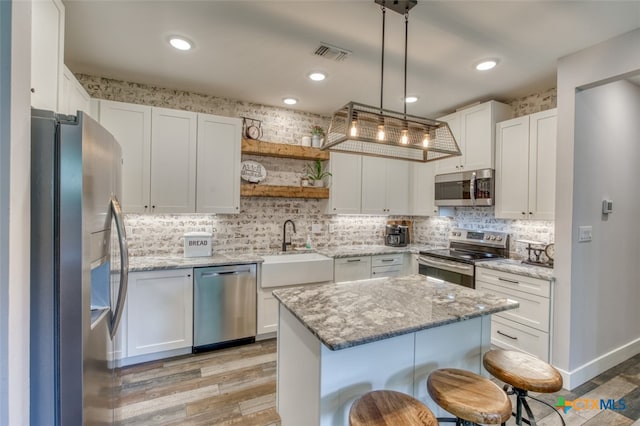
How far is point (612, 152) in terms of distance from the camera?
2.71m

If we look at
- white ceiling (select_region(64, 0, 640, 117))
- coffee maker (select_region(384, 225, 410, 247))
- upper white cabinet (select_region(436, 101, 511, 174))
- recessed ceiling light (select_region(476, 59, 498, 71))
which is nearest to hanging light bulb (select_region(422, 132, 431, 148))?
white ceiling (select_region(64, 0, 640, 117))

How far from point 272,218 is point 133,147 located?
5.65 ft

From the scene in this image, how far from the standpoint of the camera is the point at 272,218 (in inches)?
153

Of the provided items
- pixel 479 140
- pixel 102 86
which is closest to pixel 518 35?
pixel 479 140

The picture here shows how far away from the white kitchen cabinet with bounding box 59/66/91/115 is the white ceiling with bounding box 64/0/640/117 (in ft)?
1.11

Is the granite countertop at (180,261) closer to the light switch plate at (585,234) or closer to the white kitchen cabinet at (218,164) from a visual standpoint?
the white kitchen cabinet at (218,164)

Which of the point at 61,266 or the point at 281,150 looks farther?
the point at 281,150

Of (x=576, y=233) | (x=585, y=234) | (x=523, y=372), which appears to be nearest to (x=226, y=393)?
(x=523, y=372)

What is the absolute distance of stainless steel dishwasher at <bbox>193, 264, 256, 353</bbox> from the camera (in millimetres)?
2941

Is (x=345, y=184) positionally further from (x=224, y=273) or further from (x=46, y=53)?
(x=46, y=53)

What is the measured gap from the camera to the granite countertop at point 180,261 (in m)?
2.73

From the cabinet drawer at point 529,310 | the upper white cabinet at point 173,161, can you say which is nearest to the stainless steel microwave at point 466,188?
the cabinet drawer at point 529,310

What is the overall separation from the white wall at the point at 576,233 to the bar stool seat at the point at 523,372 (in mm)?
1252

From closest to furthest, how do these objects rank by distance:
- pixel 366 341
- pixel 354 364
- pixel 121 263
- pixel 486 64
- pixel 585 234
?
pixel 366 341 → pixel 354 364 → pixel 121 263 → pixel 585 234 → pixel 486 64
